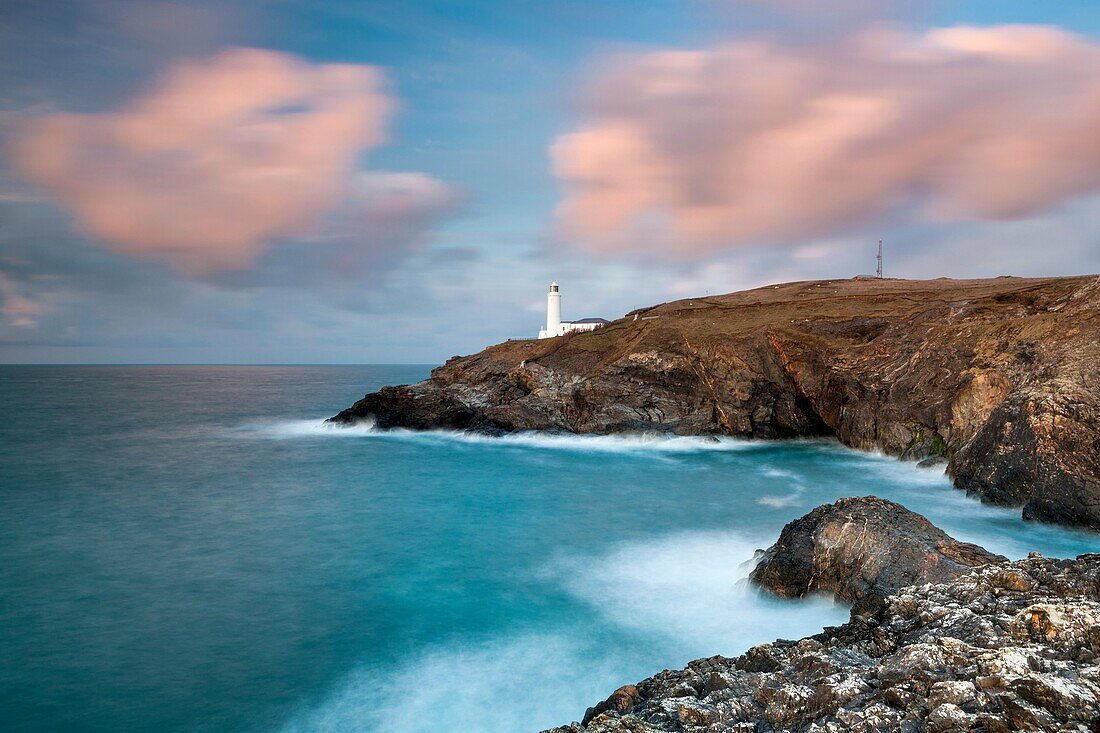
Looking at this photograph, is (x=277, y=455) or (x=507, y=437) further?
(x=507, y=437)

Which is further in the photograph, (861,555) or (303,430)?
(303,430)

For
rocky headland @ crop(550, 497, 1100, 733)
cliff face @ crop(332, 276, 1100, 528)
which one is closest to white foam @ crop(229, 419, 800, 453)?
cliff face @ crop(332, 276, 1100, 528)

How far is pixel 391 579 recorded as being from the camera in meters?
14.2

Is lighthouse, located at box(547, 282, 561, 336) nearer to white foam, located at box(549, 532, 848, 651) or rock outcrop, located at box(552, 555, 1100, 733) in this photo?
white foam, located at box(549, 532, 848, 651)

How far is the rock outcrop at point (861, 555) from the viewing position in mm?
8414

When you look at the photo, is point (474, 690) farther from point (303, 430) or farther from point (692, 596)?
point (303, 430)

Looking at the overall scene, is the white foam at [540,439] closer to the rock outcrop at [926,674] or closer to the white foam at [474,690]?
the white foam at [474,690]

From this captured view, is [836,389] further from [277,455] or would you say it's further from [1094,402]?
[277,455]

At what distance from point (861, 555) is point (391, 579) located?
10.1 m

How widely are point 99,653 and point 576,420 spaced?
28438 mm

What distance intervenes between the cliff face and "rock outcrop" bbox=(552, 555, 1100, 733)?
1234 cm

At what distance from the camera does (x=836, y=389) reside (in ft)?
104

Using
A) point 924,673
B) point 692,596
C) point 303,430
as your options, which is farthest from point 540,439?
point 924,673

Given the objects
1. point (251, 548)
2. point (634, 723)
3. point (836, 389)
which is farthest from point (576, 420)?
point (634, 723)
